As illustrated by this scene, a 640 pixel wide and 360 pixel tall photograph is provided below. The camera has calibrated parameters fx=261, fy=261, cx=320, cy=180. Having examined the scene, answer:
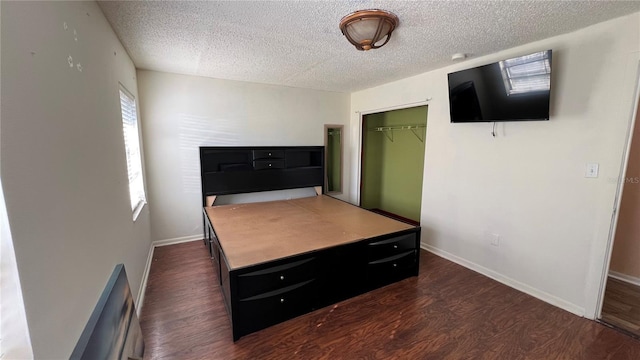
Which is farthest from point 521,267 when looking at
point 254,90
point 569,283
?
point 254,90

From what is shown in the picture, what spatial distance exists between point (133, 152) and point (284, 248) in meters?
2.04

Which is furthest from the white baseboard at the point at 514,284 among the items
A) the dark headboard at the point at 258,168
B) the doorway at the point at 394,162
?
the dark headboard at the point at 258,168

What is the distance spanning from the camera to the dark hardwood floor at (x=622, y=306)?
2086 millimetres

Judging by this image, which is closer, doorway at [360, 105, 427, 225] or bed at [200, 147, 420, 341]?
bed at [200, 147, 420, 341]

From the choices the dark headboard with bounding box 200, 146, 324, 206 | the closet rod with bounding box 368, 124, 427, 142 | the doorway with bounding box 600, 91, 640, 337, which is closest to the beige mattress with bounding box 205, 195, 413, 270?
the dark headboard with bounding box 200, 146, 324, 206

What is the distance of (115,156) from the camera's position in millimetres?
1861

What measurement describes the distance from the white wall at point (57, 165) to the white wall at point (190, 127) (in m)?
1.80

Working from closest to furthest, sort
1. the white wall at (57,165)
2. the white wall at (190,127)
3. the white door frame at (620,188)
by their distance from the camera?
the white wall at (57,165)
the white door frame at (620,188)
the white wall at (190,127)

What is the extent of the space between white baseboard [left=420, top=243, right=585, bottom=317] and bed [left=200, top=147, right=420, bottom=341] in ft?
2.40

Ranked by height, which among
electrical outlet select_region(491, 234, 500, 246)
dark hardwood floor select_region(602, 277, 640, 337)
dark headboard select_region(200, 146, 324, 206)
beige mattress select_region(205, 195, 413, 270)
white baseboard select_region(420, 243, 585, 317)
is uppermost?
dark headboard select_region(200, 146, 324, 206)

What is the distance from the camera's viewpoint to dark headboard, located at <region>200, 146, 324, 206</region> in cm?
365

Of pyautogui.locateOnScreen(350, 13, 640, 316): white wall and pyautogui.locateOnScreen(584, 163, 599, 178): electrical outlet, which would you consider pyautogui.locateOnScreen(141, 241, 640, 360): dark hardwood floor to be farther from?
pyautogui.locateOnScreen(584, 163, 599, 178): electrical outlet

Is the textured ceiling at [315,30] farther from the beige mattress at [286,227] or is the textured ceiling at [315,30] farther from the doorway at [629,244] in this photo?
the beige mattress at [286,227]

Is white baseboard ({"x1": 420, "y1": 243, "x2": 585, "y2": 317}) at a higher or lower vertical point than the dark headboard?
lower
